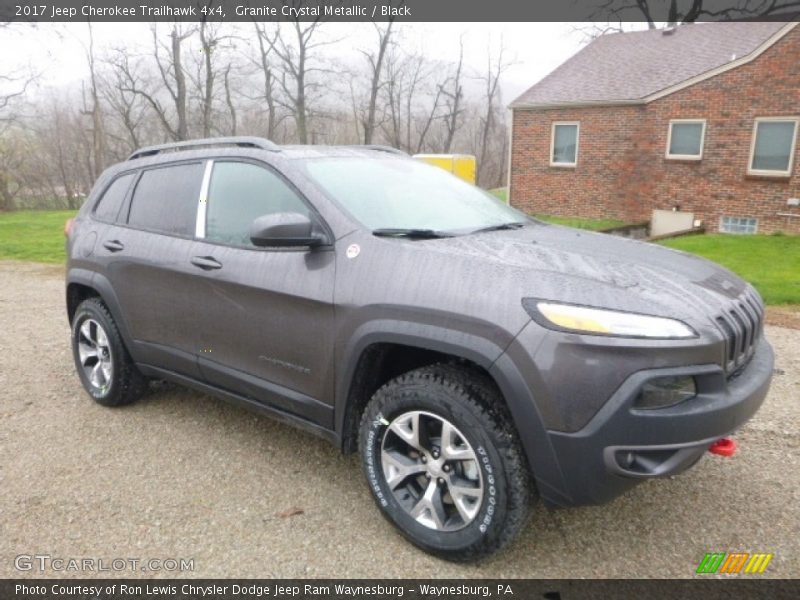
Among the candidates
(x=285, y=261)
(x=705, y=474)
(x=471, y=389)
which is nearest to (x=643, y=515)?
(x=705, y=474)

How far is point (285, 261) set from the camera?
288cm

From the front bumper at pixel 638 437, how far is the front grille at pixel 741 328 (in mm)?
134


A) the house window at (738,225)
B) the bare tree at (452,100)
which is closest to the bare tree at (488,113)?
the bare tree at (452,100)

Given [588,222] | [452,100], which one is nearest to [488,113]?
[452,100]

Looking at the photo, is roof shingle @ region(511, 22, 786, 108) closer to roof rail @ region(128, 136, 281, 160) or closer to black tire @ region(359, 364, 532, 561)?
roof rail @ region(128, 136, 281, 160)

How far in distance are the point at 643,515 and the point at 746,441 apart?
1.19 metres

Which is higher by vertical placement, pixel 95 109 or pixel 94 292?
pixel 95 109

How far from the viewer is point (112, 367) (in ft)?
13.2

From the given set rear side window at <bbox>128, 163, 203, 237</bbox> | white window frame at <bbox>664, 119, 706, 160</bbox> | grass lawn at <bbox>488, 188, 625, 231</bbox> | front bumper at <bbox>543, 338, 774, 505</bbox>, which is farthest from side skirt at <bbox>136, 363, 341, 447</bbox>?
white window frame at <bbox>664, 119, 706, 160</bbox>

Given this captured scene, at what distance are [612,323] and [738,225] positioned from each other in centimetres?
1588

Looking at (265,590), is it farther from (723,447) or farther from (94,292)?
(94,292)

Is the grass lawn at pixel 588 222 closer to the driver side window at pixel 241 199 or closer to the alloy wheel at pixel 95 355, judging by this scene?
the alloy wheel at pixel 95 355

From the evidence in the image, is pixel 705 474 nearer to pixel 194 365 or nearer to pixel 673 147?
pixel 194 365

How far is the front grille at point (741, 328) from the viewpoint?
2.21m
